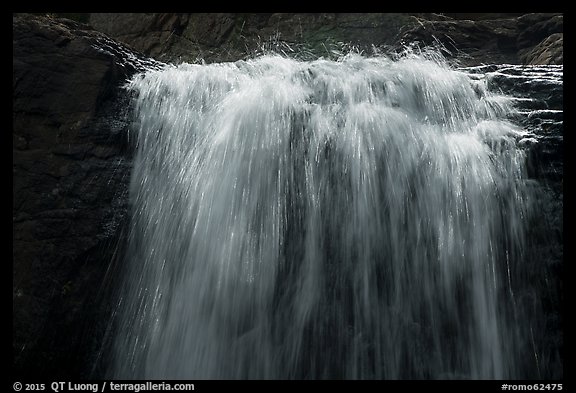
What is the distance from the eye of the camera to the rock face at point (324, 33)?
917 centimetres

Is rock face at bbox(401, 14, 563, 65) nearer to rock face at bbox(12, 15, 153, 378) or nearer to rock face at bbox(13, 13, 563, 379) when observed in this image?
rock face at bbox(13, 13, 563, 379)

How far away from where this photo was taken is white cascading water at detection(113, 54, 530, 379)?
369 cm

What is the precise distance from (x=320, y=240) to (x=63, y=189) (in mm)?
2695

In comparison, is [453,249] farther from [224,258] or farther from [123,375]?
[123,375]

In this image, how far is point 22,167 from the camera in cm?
421

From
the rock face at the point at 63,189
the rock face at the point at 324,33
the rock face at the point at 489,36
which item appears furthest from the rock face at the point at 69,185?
the rock face at the point at 324,33

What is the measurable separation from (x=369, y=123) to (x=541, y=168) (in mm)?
1845

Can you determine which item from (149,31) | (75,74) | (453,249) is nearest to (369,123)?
(453,249)

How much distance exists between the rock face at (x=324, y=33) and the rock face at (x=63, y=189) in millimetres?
5674

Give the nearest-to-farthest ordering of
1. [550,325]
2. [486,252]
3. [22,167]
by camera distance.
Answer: [550,325] < [486,252] < [22,167]

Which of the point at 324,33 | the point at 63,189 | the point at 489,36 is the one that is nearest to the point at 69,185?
the point at 63,189

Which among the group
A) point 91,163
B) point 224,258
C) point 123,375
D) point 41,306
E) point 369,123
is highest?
point 369,123

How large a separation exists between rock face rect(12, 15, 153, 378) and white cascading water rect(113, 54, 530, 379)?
11.0 inches

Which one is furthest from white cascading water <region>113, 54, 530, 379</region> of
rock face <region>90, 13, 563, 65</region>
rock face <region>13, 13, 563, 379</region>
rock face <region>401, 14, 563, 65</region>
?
rock face <region>90, 13, 563, 65</region>
